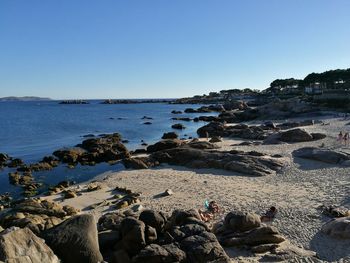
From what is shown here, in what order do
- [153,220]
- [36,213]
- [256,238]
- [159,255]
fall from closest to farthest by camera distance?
[159,255], [256,238], [153,220], [36,213]

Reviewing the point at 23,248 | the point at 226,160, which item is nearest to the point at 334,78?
the point at 226,160

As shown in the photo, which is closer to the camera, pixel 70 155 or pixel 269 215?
pixel 269 215

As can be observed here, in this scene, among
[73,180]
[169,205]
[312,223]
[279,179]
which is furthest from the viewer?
[73,180]

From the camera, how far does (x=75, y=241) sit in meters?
13.2

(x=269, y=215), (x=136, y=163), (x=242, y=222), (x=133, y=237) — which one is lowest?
(x=136, y=163)

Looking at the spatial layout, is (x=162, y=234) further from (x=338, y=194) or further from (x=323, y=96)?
(x=323, y=96)

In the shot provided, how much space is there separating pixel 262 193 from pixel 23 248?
15242 millimetres

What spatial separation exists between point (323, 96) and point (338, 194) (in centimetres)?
6879

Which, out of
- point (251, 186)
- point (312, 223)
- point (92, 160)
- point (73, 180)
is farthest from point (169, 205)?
point (92, 160)

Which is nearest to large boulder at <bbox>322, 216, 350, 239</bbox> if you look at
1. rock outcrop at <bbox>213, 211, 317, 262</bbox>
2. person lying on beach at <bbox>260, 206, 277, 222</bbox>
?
rock outcrop at <bbox>213, 211, 317, 262</bbox>

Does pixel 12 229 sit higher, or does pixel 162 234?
pixel 12 229

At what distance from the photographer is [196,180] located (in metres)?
28.5

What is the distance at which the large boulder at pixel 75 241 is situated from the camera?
42.8 feet

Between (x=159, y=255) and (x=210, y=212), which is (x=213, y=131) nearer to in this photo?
(x=210, y=212)
